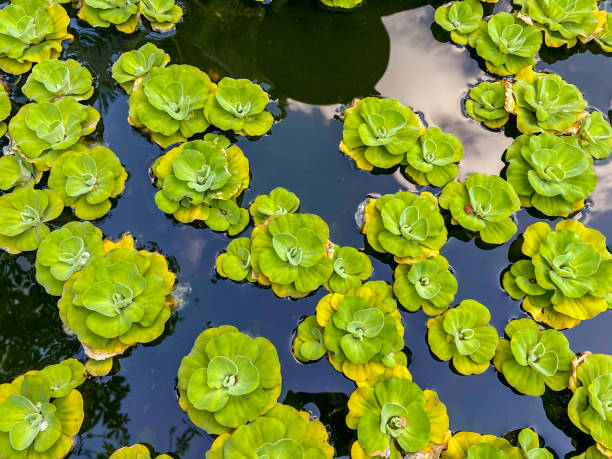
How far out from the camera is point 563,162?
2859mm

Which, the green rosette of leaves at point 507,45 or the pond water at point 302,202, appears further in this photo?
the green rosette of leaves at point 507,45

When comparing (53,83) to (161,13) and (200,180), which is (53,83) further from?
(200,180)

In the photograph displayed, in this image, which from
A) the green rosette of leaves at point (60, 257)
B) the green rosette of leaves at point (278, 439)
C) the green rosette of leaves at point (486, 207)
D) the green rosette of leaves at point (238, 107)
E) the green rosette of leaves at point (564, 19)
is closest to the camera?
the green rosette of leaves at point (278, 439)

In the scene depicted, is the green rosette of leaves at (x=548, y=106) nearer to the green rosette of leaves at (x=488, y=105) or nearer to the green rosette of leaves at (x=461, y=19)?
the green rosette of leaves at (x=488, y=105)

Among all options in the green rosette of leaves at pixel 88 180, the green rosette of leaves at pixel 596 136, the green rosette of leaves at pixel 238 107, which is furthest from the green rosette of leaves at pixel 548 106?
the green rosette of leaves at pixel 88 180

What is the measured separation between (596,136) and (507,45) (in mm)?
959

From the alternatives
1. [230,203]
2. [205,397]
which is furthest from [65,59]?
[205,397]

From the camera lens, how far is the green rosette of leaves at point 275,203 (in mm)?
2717

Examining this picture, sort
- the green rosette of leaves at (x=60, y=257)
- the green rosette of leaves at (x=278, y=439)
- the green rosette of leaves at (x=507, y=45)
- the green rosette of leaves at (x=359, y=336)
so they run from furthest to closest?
1. the green rosette of leaves at (x=507, y=45)
2. the green rosette of leaves at (x=60, y=257)
3. the green rosette of leaves at (x=359, y=336)
4. the green rosette of leaves at (x=278, y=439)

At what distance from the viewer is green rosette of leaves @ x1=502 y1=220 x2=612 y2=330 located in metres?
A: 2.53

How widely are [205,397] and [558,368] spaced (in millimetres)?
1996

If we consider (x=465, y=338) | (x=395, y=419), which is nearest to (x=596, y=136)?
(x=465, y=338)

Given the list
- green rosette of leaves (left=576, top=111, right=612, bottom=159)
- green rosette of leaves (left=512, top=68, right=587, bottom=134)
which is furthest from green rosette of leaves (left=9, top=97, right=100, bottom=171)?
green rosette of leaves (left=576, top=111, right=612, bottom=159)

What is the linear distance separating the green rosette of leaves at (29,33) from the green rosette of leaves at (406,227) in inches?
111
